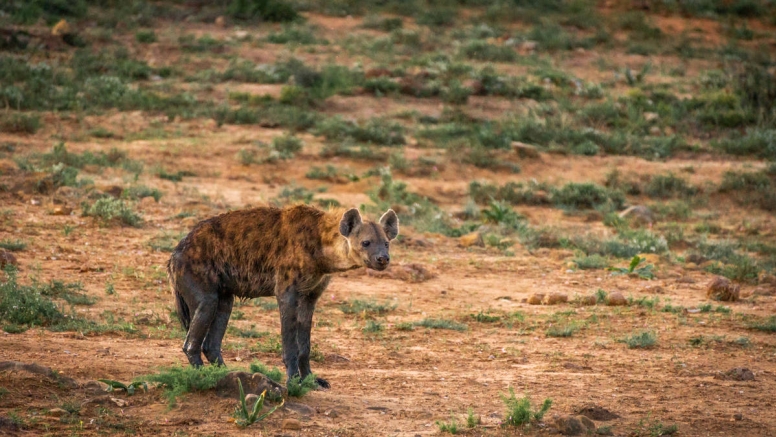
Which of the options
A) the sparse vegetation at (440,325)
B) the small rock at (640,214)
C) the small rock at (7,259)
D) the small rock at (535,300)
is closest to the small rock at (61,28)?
the small rock at (640,214)

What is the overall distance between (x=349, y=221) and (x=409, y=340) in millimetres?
2334

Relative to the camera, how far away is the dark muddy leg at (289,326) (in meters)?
7.23

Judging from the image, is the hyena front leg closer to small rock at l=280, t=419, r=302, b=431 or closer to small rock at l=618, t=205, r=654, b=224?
small rock at l=280, t=419, r=302, b=431

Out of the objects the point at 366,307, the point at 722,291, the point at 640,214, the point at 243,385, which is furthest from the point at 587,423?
the point at 640,214

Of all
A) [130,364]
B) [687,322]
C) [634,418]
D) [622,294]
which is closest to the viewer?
[634,418]

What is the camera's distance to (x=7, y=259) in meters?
10.2

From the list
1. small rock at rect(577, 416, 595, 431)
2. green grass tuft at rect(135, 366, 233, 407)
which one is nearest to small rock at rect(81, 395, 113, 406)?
green grass tuft at rect(135, 366, 233, 407)

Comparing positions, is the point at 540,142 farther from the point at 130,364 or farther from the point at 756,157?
the point at 130,364

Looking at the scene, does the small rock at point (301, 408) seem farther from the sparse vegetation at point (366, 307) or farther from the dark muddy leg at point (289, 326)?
the sparse vegetation at point (366, 307)

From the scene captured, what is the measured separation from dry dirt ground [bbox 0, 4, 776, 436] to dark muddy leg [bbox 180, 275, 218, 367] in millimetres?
401

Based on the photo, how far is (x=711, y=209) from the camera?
1677 cm

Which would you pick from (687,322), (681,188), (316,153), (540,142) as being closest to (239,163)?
(316,153)

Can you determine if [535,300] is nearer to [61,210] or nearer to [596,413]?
[596,413]

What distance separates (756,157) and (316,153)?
7.83 meters
